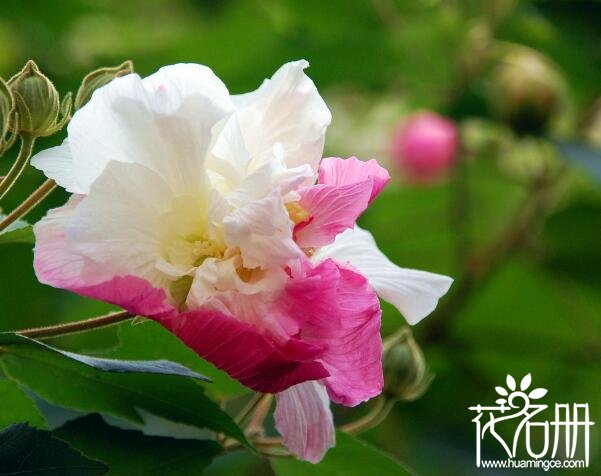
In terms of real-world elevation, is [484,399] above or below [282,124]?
below

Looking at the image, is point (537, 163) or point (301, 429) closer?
point (301, 429)

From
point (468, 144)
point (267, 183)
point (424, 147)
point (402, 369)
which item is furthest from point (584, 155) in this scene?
point (267, 183)

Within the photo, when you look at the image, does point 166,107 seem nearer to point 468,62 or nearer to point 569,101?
point 468,62

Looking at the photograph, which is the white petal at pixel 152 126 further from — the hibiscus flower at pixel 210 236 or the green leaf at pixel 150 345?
the green leaf at pixel 150 345

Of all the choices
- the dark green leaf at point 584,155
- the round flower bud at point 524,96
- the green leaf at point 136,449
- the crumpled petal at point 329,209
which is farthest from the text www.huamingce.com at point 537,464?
the crumpled petal at point 329,209

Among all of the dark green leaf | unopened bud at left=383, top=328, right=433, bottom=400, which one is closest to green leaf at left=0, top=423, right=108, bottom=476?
unopened bud at left=383, top=328, right=433, bottom=400

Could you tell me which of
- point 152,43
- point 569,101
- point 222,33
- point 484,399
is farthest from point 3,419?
point 569,101
